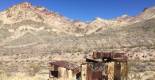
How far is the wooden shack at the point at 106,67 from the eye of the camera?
4.14 meters

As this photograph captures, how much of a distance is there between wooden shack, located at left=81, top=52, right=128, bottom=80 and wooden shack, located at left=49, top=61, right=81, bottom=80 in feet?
5.26

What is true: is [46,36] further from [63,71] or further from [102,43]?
[63,71]

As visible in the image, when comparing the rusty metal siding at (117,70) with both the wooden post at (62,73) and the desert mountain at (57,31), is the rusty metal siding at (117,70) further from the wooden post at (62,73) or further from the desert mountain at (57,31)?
the desert mountain at (57,31)

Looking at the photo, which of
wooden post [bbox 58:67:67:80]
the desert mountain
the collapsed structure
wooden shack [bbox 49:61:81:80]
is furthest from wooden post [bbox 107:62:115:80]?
the desert mountain

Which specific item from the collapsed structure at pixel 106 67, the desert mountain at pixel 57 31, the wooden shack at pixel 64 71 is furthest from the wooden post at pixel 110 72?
the desert mountain at pixel 57 31

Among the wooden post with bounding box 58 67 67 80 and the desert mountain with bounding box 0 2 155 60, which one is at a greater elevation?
the desert mountain with bounding box 0 2 155 60

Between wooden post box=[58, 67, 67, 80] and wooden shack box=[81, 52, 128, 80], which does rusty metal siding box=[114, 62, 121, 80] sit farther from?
wooden post box=[58, 67, 67, 80]

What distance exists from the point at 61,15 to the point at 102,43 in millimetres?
75343

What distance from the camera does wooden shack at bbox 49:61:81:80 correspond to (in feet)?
19.6

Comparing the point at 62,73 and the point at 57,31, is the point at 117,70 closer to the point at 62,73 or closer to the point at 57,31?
the point at 62,73

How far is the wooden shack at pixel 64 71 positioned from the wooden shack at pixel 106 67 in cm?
160

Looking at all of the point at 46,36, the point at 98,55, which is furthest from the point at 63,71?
the point at 46,36

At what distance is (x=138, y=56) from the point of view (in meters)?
36.7

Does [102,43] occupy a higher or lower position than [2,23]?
lower
